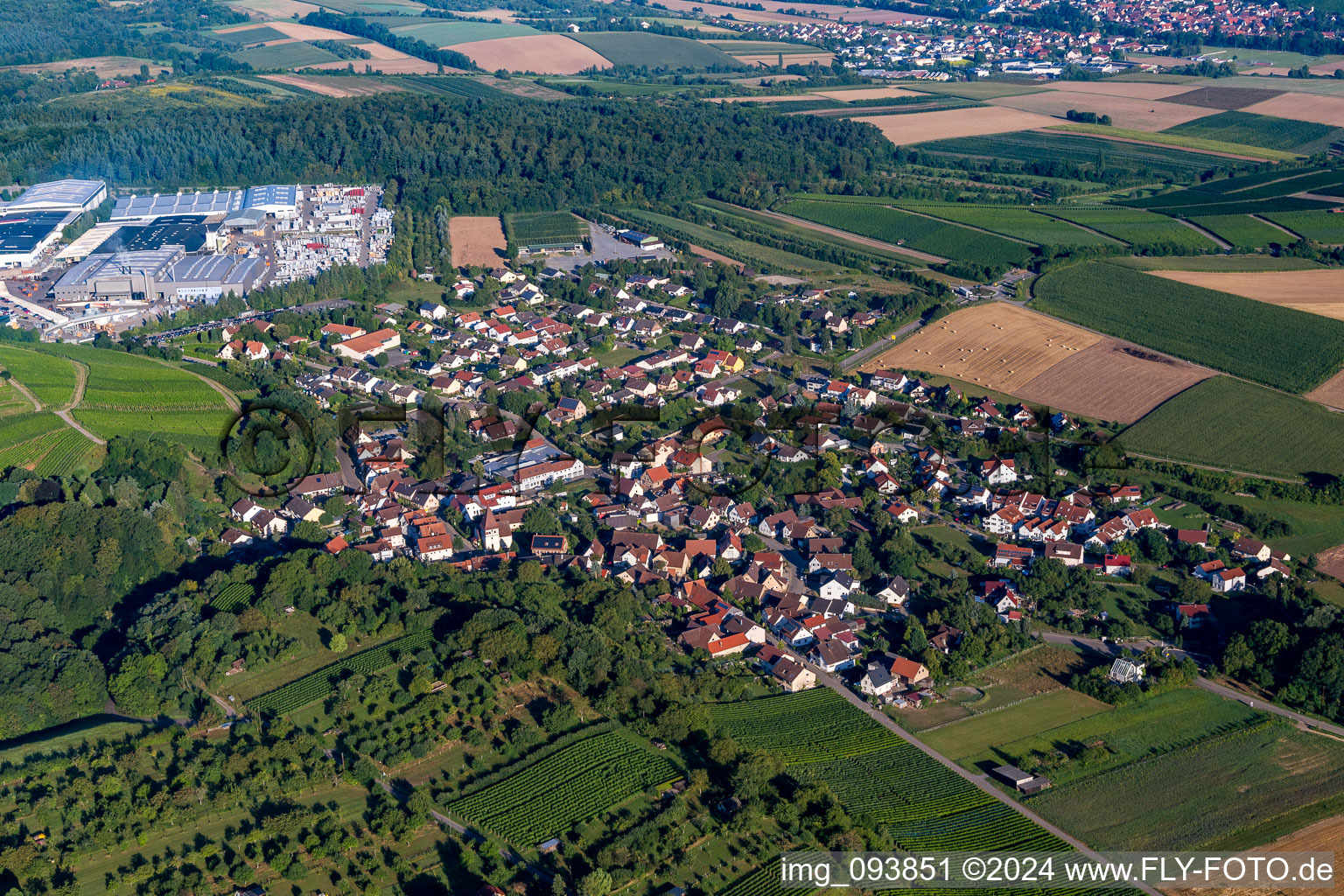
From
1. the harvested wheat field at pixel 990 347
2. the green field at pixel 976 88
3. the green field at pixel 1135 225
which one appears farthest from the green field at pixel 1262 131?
the harvested wheat field at pixel 990 347

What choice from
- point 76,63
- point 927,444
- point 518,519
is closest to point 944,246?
point 927,444

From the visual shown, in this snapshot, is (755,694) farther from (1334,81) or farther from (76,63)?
(76,63)

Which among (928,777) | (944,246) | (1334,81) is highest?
(1334,81)

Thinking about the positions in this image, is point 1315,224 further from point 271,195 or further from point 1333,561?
point 271,195

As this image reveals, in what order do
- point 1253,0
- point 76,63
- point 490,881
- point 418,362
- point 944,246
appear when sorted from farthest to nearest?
point 1253,0 → point 76,63 → point 944,246 → point 418,362 → point 490,881

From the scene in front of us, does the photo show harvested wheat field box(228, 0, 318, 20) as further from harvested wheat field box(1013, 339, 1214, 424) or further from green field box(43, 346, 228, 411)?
harvested wheat field box(1013, 339, 1214, 424)
